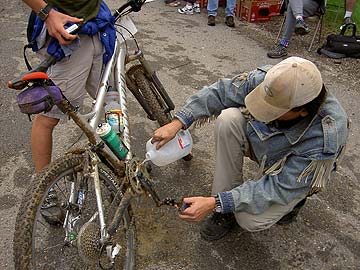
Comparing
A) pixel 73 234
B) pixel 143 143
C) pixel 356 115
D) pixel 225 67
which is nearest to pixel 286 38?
pixel 225 67

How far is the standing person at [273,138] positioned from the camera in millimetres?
1896

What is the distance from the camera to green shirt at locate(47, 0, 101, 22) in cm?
218

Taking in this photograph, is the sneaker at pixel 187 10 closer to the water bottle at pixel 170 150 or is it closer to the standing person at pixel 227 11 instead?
the standing person at pixel 227 11

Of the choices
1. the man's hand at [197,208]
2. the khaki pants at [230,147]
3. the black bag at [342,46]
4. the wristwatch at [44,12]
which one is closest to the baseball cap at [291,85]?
the khaki pants at [230,147]

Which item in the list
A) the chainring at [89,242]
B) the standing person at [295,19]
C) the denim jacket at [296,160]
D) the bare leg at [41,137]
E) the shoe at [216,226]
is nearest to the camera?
the chainring at [89,242]

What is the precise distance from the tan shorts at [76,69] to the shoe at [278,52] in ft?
10.6

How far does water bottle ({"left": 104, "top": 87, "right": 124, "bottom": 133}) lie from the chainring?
0.70 m

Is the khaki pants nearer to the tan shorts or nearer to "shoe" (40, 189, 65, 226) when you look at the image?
the tan shorts

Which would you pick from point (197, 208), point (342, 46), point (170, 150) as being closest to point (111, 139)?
point (170, 150)

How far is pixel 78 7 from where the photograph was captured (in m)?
2.22

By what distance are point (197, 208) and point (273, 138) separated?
61 centimetres

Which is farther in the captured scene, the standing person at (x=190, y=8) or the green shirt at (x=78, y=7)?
the standing person at (x=190, y=8)

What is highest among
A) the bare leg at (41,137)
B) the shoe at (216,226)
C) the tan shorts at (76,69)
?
the tan shorts at (76,69)

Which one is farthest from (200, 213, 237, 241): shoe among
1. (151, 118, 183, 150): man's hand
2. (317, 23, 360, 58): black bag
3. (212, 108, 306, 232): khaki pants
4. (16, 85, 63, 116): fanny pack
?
(317, 23, 360, 58): black bag
